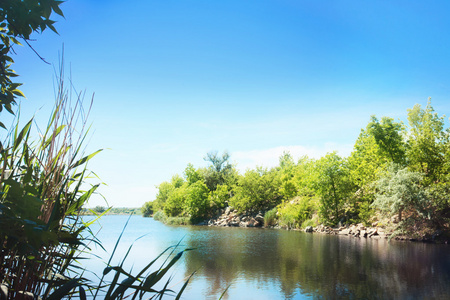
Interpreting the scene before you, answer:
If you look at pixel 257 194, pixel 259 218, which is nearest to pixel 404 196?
pixel 259 218

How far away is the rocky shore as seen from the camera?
853 inches

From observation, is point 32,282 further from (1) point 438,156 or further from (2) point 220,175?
→ (2) point 220,175

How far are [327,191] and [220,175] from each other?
81.5 feet

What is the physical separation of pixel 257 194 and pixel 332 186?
13.1 meters

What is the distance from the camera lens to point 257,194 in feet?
127

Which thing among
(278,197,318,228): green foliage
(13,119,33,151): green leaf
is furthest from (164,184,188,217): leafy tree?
(13,119,33,151): green leaf

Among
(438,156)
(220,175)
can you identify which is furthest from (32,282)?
(220,175)

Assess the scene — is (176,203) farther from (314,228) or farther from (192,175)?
(314,228)

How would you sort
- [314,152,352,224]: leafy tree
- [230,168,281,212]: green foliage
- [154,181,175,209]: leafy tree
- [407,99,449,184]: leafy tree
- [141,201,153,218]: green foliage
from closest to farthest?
[407,99,449,184]: leafy tree → [314,152,352,224]: leafy tree → [230,168,281,212]: green foliage → [154,181,175,209]: leafy tree → [141,201,153,218]: green foliage

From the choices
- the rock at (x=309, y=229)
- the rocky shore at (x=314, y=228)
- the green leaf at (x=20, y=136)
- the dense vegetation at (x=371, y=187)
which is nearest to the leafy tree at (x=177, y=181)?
the dense vegetation at (x=371, y=187)

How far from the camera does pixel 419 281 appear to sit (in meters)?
8.51

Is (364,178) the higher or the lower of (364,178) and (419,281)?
the higher

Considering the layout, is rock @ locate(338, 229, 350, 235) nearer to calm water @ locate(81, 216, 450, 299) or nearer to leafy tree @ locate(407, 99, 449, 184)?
leafy tree @ locate(407, 99, 449, 184)

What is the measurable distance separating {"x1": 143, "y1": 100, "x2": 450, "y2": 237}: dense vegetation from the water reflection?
16.6 ft
